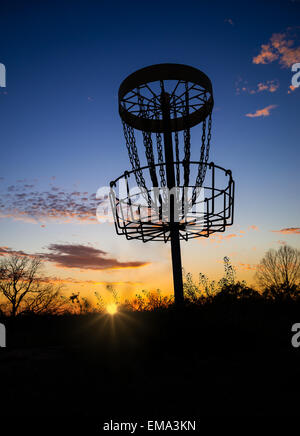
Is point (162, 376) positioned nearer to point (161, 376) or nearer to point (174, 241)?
point (161, 376)

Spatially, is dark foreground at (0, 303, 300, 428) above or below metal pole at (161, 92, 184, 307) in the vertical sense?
below

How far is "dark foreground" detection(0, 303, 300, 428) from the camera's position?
3.54 m

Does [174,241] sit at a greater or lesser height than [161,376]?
greater

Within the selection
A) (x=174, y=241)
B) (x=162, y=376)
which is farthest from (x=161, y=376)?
(x=174, y=241)

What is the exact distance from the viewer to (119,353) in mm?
5684

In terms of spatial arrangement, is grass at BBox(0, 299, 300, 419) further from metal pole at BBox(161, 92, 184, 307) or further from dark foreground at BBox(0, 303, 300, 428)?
metal pole at BBox(161, 92, 184, 307)

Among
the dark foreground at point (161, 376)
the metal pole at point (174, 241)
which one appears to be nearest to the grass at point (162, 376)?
the dark foreground at point (161, 376)

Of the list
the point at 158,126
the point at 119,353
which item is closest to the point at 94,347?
the point at 119,353

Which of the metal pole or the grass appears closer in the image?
the grass

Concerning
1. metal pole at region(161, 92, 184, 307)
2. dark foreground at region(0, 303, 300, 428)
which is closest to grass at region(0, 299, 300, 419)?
dark foreground at region(0, 303, 300, 428)

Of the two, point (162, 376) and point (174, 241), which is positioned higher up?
point (174, 241)

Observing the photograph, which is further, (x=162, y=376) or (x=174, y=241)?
Result: (x=174, y=241)

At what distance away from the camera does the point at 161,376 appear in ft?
14.6
